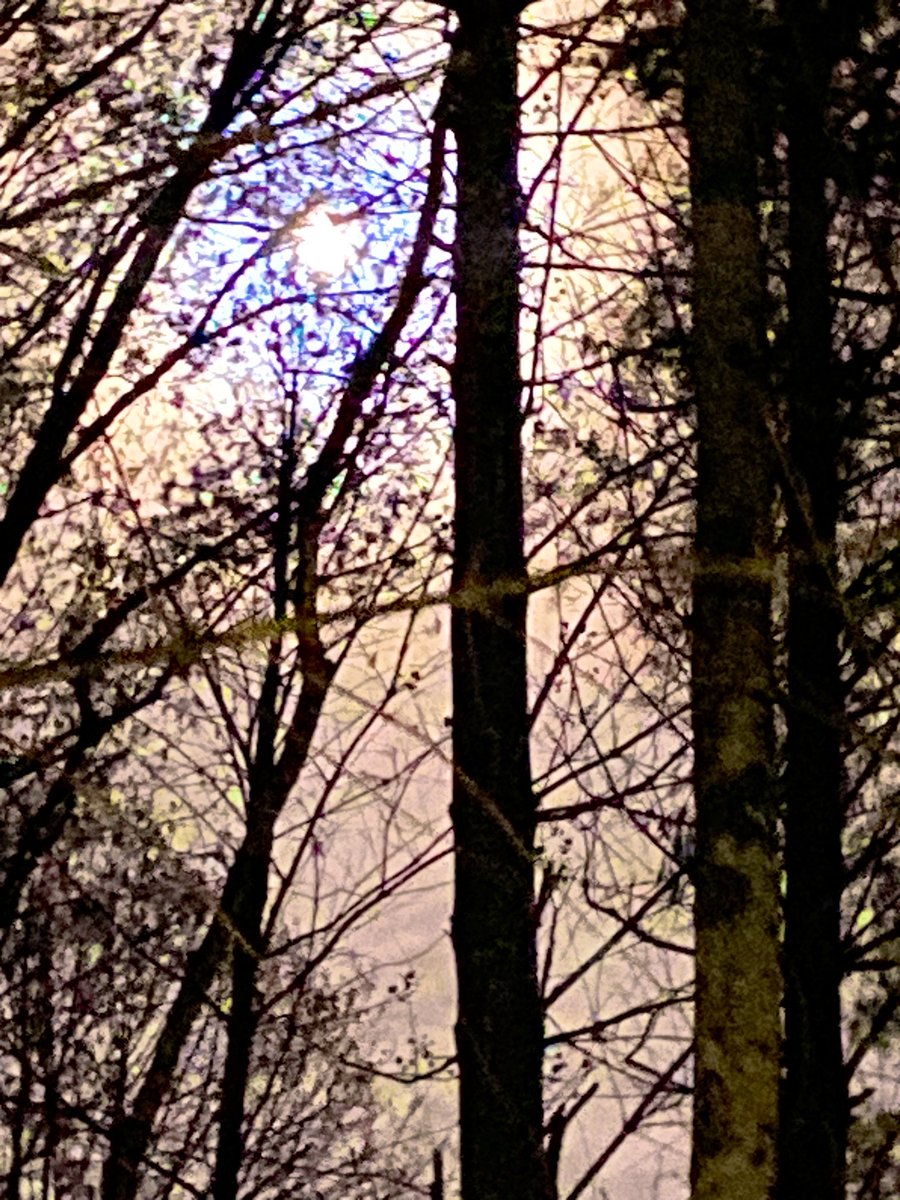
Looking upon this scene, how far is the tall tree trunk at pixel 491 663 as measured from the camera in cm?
427

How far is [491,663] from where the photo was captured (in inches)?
181

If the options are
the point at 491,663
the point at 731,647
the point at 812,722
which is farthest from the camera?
the point at 812,722

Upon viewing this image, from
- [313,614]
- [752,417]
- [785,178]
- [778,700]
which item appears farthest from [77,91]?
[778,700]

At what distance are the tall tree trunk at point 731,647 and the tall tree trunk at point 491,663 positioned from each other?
0.79 m

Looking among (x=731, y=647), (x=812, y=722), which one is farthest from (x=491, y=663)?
(x=812, y=722)

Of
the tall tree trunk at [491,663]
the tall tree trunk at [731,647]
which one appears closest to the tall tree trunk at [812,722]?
the tall tree trunk at [731,647]

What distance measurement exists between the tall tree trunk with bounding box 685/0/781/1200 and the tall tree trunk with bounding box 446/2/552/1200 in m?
0.79

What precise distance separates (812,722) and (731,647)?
1.25 meters

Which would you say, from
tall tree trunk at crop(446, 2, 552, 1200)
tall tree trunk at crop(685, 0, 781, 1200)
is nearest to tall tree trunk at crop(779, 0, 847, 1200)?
tall tree trunk at crop(685, 0, 781, 1200)

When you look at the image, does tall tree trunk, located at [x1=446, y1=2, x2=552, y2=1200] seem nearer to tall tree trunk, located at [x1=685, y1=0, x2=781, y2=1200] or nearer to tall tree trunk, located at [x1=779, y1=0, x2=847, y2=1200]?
tall tree trunk, located at [x1=685, y1=0, x2=781, y2=1200]

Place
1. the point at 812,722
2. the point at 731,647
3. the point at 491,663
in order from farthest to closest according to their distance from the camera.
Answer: the point at 812,722 < the point at 491,663 < the point at 731,647

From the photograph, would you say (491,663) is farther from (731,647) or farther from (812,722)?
(812,722)

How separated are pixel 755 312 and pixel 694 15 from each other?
1134mm

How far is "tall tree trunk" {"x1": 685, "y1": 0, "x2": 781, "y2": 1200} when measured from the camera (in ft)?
11.7
